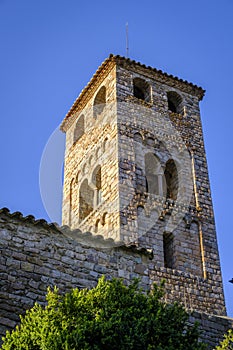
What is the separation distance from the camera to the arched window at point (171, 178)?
53.4 ft

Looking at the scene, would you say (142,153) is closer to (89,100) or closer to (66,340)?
(89,100)

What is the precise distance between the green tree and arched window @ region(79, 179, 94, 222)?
943cm

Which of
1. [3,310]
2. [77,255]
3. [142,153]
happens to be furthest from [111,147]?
[3,310]

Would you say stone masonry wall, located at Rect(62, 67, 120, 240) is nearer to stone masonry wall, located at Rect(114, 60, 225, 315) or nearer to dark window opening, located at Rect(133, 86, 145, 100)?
stone masonry wall, located at Rect(114, 60, 225, 315)

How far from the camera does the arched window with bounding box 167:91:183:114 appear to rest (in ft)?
61.4

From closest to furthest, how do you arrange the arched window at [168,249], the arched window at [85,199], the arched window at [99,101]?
the arched window at [168,249], the arched window at [85,199], the arched window at [99,101]

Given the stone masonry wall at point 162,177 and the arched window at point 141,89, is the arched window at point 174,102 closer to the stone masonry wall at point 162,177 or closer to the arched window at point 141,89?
the stone masonry wall at point 162,177

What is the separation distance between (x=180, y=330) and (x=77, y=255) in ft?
7.37

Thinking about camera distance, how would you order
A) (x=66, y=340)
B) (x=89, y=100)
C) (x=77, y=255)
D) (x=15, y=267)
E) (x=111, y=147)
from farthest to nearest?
(x=89, y=100) → (x=111, y=147) → (x=77, y=255) → (x=15, y=267) → (x=66, y=340)

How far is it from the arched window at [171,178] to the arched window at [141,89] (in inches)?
95.6

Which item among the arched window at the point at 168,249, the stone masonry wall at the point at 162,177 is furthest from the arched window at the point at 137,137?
the arched window at the point at 168,249

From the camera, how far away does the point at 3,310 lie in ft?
26.7

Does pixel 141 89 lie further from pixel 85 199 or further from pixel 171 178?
pixel 85 199

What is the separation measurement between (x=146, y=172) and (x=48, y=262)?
311 inches
